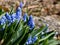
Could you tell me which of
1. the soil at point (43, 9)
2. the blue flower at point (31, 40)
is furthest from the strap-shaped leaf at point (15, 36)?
the soil at point (43, 9)

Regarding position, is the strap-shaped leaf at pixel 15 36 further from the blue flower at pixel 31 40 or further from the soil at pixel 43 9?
the soil at pixel 43 9

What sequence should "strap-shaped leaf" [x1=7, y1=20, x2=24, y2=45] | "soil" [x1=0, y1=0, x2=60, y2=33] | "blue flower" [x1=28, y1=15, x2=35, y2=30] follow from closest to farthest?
"strap-shaped leaf" [x1=7, y1=20, x2=24, y2=45] < "blue flower" [x1=28, y1=15, x2=35, y2=30] < "soil" [x1=0, y1=0, x2=60, y2=33]

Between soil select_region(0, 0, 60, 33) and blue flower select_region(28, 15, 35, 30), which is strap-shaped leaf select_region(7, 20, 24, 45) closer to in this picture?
blue flower select_region(28, 15, 35, 30)

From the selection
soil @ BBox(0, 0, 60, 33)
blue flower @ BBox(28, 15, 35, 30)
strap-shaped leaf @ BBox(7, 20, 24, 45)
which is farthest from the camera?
soil @ BBox(0, 0, 60, 33)

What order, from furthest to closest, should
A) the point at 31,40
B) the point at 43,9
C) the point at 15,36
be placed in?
the point at 43,9
the point at 31,40
the point at 15,36

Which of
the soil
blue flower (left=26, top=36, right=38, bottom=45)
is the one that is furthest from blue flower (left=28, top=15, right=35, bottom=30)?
the soil

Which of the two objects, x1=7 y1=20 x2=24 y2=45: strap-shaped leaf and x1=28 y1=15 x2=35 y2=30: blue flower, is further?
x1=28 y1=15 x2=35 y2=30: blue flower

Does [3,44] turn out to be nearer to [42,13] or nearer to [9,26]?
[9,26]

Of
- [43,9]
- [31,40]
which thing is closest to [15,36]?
[31,40]

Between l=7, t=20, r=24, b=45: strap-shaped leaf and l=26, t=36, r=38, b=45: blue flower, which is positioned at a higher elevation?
l=7, t=20, r=24, b=45: strap-shaped leaf

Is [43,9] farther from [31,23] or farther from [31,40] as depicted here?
[31,40]

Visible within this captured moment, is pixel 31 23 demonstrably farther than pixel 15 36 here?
Yes
